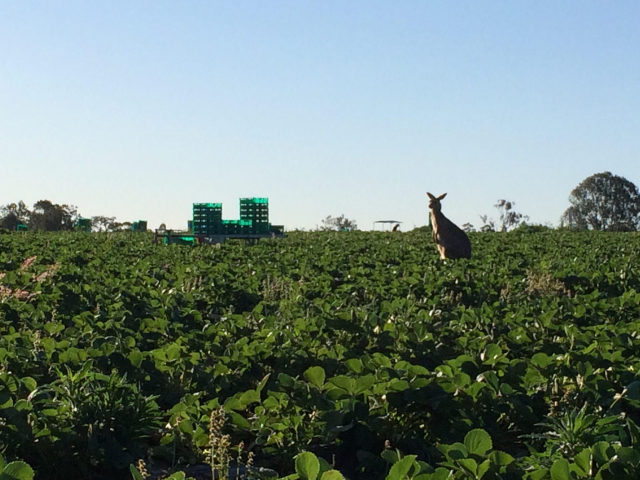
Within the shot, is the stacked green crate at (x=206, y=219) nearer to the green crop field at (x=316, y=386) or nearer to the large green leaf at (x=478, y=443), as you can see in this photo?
the green crop field at (x=316, y=386)

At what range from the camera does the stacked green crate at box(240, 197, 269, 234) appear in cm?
2397

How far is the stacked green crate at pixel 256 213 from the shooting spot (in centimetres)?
2397

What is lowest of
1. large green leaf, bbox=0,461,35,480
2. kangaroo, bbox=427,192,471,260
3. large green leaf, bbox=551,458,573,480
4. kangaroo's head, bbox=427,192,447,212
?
large green leaf, bbox=551,458,573,480

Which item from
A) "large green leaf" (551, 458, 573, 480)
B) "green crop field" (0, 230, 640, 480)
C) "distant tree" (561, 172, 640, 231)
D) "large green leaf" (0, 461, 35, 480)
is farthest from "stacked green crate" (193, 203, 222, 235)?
"distant tree" (561, 172, 640, 231)

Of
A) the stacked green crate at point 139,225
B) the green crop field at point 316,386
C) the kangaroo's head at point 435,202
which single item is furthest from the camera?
the stacked green crate at point 139,225

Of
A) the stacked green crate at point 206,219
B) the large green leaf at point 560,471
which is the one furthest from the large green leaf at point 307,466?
the stacked green crate at point 206,219

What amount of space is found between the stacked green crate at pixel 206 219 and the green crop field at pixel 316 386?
12.4 m

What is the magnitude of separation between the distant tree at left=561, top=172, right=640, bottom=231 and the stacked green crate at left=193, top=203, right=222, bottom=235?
205 ft

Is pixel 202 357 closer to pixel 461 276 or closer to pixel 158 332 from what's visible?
pixel 158 332

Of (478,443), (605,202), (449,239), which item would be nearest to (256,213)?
(449,239)

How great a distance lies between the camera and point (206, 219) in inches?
916

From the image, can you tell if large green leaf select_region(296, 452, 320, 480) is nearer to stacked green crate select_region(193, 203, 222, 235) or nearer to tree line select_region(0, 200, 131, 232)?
stacked green crate select_region(193, 203, 222, 235)

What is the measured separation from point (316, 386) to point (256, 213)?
62.6 ft

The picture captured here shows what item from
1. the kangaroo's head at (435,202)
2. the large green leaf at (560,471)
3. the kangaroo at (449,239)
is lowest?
the large green leaf at (560,471)
